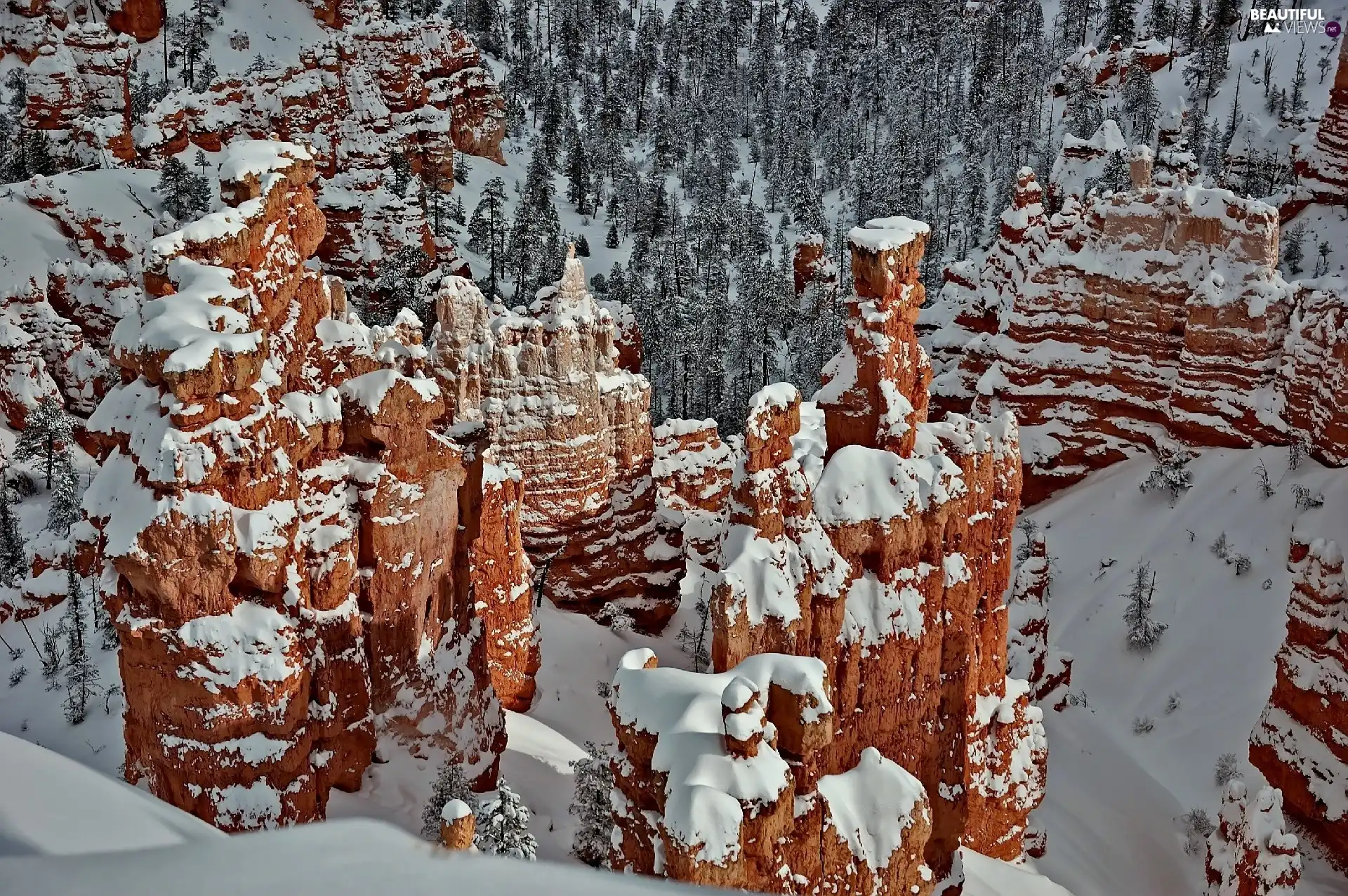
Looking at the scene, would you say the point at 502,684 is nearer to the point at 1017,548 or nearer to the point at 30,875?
the point at 1017,548

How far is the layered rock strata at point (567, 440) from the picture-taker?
79.4 feet

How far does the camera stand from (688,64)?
9394 cm

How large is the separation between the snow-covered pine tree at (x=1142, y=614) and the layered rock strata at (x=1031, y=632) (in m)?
2.62

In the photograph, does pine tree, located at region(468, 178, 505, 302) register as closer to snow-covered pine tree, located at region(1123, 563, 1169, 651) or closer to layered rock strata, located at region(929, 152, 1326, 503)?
layered rock strata, located at region(929, 152, 1326, 503)

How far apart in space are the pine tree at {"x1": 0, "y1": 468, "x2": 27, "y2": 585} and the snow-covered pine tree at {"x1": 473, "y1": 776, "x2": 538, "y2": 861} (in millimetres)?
18241

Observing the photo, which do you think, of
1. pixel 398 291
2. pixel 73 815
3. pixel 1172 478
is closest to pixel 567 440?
pixel 1172 478

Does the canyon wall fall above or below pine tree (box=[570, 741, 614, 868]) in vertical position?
above

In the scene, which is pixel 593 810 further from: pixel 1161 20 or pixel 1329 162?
pixel 1161 20

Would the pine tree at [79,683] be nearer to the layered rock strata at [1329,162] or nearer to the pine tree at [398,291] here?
the pine tree at [398,291]

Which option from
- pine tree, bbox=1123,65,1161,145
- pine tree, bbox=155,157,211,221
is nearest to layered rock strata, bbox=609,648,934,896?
pine tree, bbox=155,157,211,221

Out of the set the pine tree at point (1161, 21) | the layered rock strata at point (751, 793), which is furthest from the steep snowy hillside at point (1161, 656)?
the pine tree at point (1161, 21)

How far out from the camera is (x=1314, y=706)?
17.8 m

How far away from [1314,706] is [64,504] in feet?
90.4

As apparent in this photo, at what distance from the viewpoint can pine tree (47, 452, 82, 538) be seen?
27.6 meters
